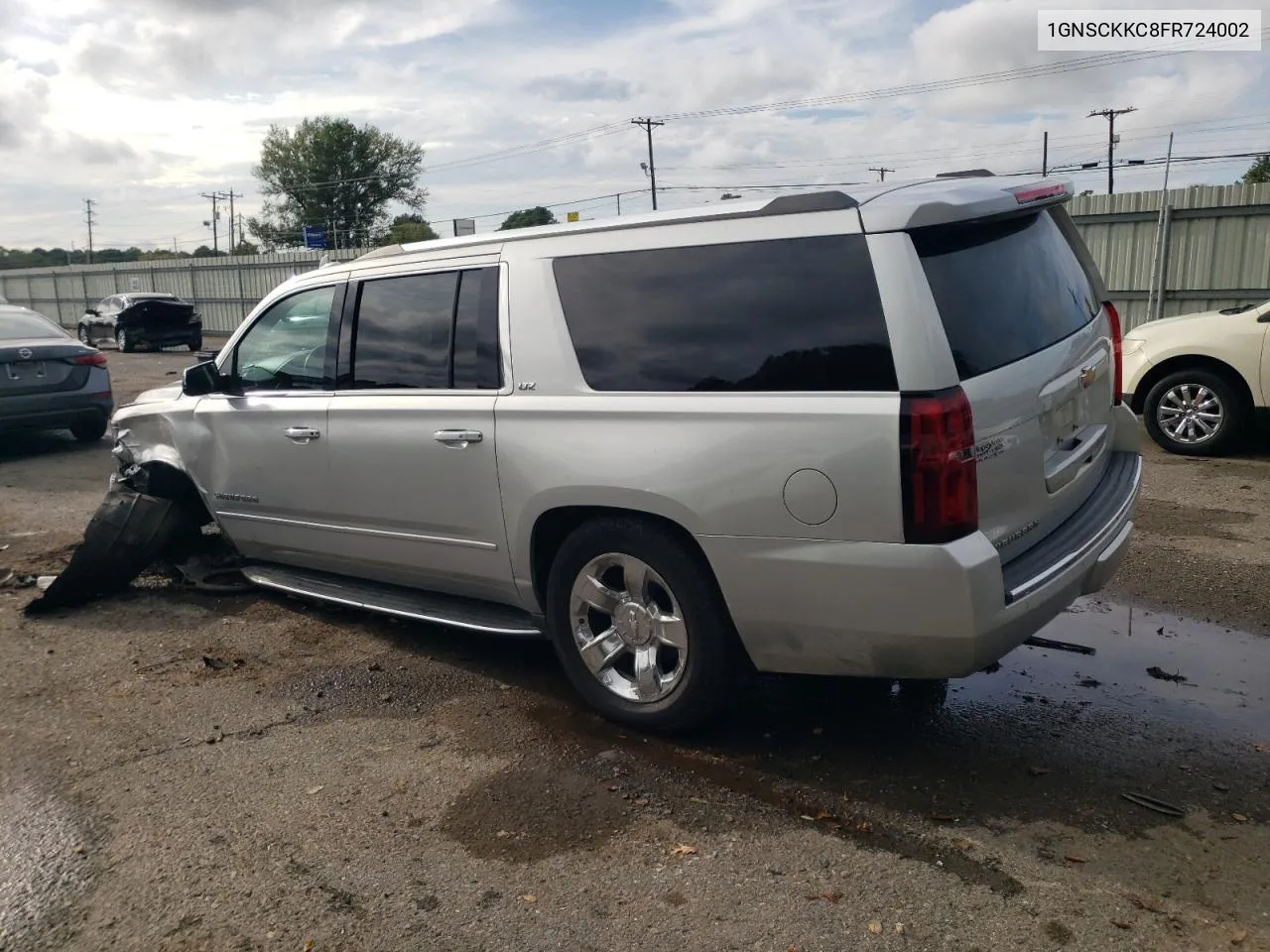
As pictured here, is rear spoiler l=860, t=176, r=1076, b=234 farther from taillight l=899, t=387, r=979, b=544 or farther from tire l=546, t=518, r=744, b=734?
tire l=546, t=518, r=744, b=734

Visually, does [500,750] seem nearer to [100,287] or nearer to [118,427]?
[118,427]

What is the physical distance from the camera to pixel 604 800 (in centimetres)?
361

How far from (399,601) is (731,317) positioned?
7.33 feet

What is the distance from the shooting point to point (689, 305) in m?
3.78

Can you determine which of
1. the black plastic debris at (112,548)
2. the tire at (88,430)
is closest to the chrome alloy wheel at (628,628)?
the black plastic debris at (112,548)

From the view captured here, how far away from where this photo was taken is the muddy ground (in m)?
2.93

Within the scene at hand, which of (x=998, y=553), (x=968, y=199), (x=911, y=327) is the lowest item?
(x=998, y=553)

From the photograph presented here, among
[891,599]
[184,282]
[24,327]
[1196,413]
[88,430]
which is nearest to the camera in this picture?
[891,599]

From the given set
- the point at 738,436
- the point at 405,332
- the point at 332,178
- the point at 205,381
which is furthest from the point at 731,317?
the point at 332,178

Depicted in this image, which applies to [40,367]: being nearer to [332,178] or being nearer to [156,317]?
[156,317]

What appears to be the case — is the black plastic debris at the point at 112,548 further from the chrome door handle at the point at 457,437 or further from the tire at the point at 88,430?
the tire at the point at 88,430

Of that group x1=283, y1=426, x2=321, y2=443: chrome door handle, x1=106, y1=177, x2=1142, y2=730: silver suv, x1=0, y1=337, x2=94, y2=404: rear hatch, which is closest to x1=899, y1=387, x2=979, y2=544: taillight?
x1=106, y1=177, x2=1142, y2=730: silver suv

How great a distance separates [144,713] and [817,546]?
2.96 metres

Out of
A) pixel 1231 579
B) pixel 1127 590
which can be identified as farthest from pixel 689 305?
pixel 1231 579
